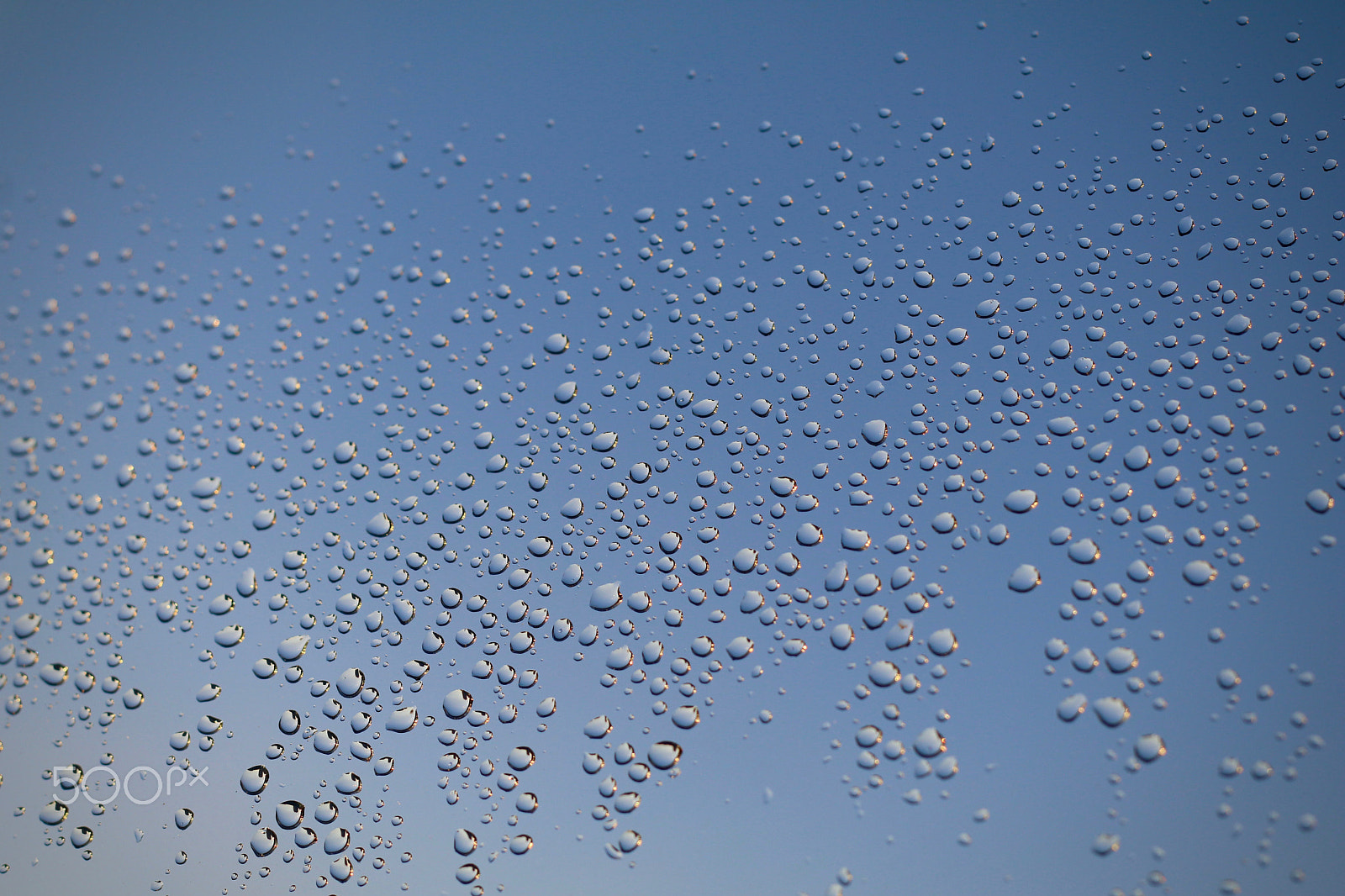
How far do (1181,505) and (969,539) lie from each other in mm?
375

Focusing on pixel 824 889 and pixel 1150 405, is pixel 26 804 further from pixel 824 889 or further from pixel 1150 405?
pixel 1150 405

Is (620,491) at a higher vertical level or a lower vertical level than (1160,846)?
higher

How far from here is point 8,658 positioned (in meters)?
1.57

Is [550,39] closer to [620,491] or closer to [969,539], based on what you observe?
[620,491]

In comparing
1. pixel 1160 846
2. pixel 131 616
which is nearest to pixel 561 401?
pixel 131 616

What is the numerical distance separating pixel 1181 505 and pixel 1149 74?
93cm

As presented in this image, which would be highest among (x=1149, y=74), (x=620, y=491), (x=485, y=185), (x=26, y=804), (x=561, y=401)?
(x=1149, y=74)

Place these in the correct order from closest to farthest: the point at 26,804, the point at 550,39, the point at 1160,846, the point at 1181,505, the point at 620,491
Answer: the point at 1160,846
the point at 1181,505
the point at 620,491
the point at 26,804
the point at 550,39

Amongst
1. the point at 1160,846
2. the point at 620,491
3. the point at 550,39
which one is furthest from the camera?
the point at 550,39

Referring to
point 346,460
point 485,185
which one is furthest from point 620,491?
point 485,185

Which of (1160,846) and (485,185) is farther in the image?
(485,185)

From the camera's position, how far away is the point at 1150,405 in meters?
1.39

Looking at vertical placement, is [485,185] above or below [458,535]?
above

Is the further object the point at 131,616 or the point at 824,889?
the point at 131,616
